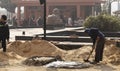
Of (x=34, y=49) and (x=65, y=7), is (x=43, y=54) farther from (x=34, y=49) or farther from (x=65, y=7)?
(x=65, y=7)

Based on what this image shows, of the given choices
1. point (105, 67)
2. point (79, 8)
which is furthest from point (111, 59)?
point (79, 8)

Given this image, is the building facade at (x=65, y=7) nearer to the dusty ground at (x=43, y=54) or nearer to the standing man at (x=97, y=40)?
the dusty ground at (x=43, y=54)

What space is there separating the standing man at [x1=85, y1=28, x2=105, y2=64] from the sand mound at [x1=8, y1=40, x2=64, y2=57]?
7.37ft

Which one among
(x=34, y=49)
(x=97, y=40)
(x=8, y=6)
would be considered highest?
(x=8, y=6)

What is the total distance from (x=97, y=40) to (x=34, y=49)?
3.46 metres

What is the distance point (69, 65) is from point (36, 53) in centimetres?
341

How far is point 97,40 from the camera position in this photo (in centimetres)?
1264

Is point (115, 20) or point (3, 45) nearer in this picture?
point (3, 45)

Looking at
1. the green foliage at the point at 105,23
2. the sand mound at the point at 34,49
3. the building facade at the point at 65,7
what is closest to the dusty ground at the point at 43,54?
the sand mound at the point at 34,49

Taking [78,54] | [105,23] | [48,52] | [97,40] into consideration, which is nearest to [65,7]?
[105,23]

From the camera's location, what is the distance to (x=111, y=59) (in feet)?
44.2

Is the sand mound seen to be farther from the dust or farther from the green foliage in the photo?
the green foliage

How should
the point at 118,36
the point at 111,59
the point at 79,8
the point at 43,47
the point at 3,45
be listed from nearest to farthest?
the point at 111,59, the point at 3,45, the point at 43,47, the point at 118,36, the point at 79,8

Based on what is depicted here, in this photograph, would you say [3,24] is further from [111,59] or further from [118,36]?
[118,36]
